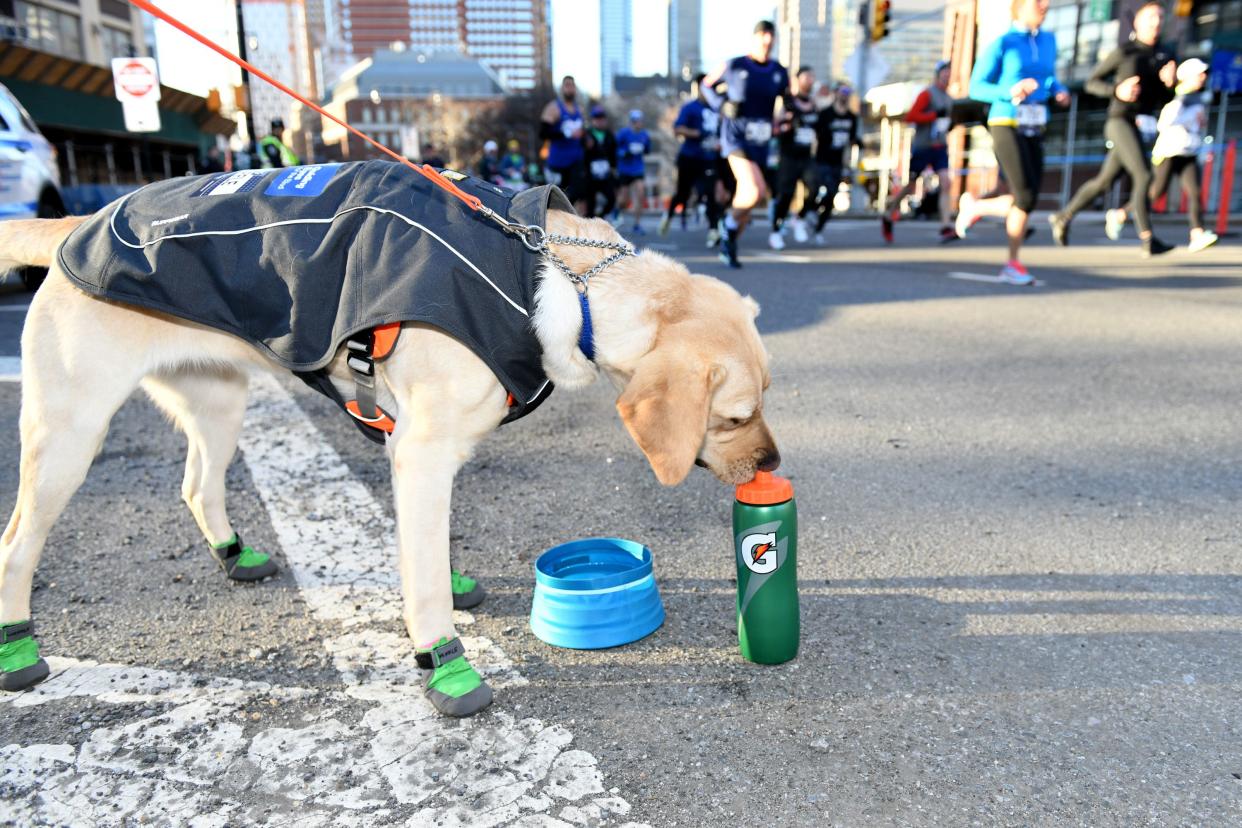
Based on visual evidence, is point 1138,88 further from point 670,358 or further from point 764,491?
point 670,358

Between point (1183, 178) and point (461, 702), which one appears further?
point (1183, 178)

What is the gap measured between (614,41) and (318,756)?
441 ft

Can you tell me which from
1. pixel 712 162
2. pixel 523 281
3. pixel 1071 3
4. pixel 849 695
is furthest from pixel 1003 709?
pixel 1071 3

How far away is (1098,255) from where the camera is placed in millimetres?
11734

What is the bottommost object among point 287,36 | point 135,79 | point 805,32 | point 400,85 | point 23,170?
point 23,170

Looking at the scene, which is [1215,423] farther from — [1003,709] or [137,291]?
[137,291]

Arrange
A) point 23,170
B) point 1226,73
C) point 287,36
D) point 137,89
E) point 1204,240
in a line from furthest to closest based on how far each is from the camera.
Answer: point 287,36, point 1226,73, point 137,89, point 1204,240, point 23,170

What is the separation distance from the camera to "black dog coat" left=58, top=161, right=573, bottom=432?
2.06 meters

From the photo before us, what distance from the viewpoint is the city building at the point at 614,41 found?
11441 cm

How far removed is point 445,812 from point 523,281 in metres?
1.19

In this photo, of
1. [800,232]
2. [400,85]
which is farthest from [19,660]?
[400,85]

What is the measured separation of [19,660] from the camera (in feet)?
7.32

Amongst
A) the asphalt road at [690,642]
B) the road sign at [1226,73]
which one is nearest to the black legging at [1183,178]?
the asphalt road at [690,642]

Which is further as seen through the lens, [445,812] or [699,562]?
[699,562]
